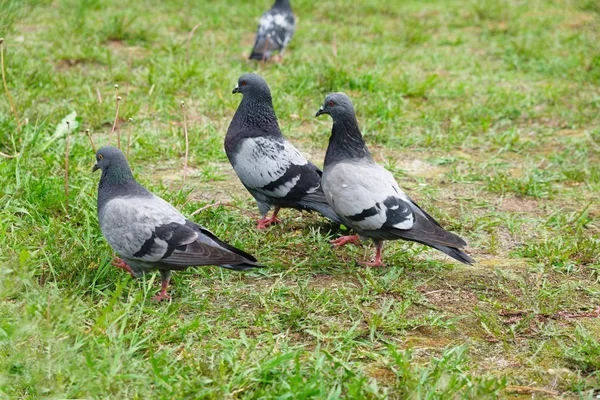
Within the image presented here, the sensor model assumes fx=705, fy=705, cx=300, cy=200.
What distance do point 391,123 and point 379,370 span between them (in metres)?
3.71

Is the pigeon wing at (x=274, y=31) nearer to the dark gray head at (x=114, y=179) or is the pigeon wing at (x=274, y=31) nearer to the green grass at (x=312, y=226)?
the green grass at (x=312, y=226)

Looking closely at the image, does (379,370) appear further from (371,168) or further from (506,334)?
(371,168)

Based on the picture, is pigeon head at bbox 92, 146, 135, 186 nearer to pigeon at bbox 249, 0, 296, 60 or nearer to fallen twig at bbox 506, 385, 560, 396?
fallen twig at bbox 506, 385, 560, 396

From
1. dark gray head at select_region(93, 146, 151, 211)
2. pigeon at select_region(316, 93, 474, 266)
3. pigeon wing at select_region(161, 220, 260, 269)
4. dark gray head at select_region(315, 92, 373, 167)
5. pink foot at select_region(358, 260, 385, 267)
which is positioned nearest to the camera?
pigeon wing at select_region(161, 220, 260, 269)

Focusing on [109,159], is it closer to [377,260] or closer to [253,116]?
[253,116]

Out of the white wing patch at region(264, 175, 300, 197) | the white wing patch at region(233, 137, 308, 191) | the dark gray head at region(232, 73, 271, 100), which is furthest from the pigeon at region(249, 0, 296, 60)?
the white wing patch at region(264, 175, 300, 197)

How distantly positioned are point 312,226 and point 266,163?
0.54 m

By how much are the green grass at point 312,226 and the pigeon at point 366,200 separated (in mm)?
239

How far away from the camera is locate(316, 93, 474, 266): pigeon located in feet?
13.1

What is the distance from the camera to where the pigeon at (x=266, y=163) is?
15.0ft

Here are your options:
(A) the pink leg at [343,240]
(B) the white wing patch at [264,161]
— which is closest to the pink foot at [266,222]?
(B) the white wing patch at [264,161]

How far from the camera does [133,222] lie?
363 cm

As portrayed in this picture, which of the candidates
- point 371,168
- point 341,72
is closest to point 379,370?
point 371,168

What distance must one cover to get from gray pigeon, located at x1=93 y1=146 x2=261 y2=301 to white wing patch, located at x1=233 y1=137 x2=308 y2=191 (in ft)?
3.00
